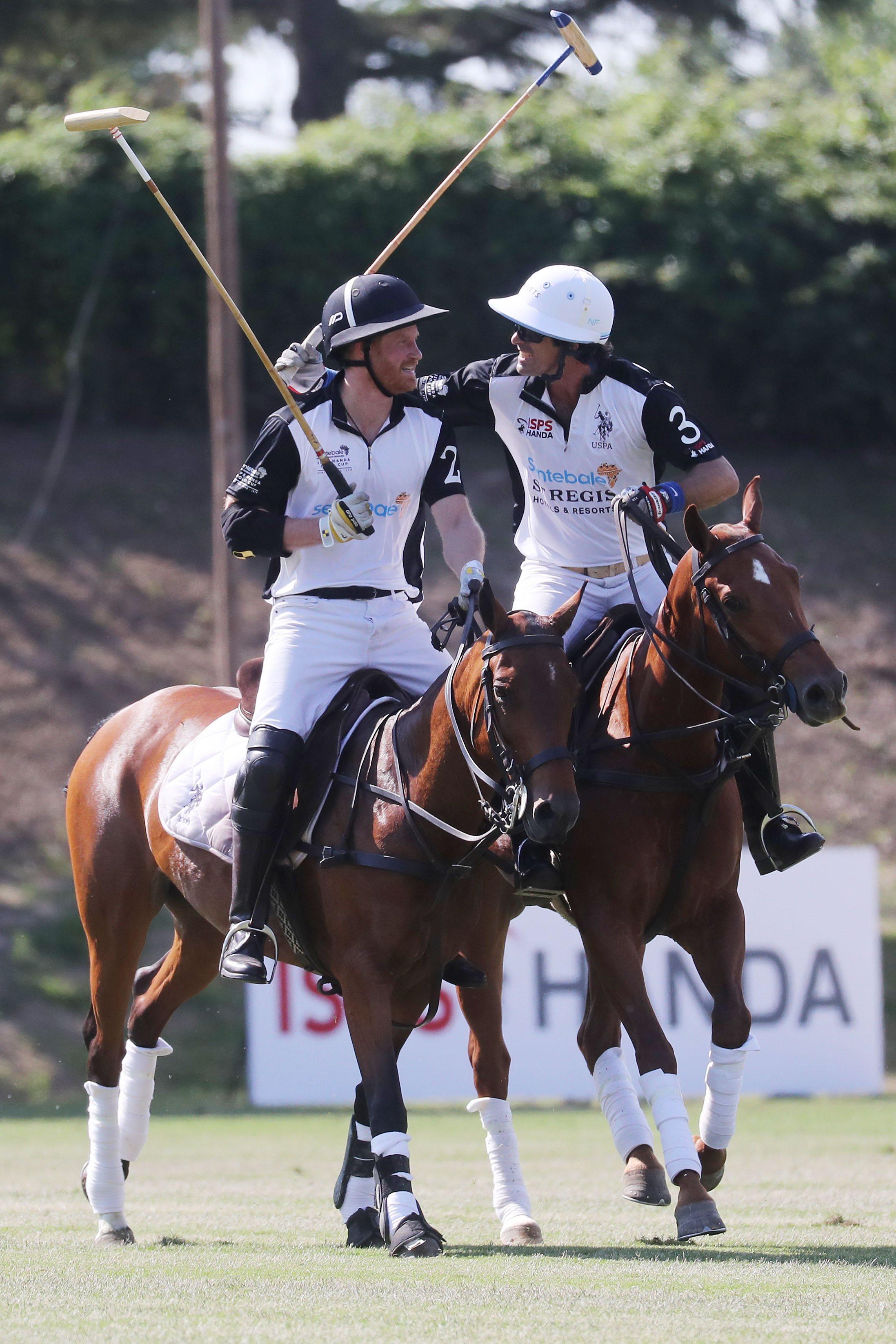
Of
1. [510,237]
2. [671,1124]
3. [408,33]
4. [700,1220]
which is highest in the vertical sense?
[408,33]

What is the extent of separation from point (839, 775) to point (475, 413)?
474 inches

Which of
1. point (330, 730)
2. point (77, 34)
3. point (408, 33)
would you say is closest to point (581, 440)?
point (330, 730)

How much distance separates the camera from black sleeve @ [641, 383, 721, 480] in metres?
6.22

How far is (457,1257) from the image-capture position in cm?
535

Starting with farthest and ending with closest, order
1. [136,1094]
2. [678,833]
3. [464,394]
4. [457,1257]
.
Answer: [136,1094], [464,394], [678,833], [457,1257]

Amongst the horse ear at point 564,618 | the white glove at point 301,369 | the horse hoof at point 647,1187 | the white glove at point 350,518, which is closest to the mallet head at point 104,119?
the white glove at point 301,369

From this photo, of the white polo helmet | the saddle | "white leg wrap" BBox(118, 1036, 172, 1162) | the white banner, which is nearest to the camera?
the saddle

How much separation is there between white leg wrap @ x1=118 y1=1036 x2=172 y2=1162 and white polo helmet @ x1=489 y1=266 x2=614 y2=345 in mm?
2993

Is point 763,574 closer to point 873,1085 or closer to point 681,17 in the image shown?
point 873,1085

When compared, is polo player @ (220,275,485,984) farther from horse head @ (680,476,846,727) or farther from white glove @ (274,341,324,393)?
horse head @ (680,476,846,727)

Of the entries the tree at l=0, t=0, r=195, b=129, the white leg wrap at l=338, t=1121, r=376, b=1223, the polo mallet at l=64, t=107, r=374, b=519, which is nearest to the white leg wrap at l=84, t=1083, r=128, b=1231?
the white leg wrap at l=338, t=1121, r=376, b=1223

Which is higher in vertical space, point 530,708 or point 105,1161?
point 530,708

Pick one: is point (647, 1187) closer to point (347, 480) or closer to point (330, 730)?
point (330, 730)

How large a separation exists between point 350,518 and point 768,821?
1.92 meters
